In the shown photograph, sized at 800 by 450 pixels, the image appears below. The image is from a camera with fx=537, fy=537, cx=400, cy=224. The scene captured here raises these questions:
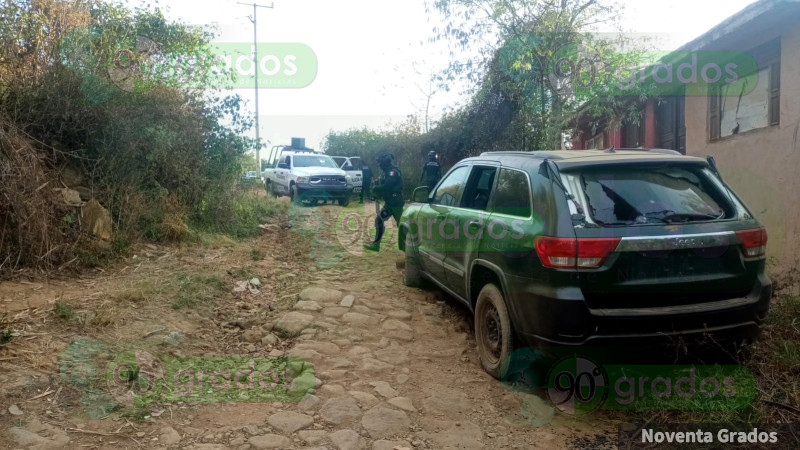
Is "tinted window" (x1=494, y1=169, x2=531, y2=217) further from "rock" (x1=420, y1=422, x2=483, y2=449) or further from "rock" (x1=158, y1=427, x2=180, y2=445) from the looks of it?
"rock" (x1=158, y1=427, x2=180, y2=445)

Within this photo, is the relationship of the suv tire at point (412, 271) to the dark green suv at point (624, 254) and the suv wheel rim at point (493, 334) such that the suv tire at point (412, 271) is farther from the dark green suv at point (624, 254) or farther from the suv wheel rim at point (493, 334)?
the dark green suv at point (624, 254)

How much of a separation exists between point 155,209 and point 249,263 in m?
1.70

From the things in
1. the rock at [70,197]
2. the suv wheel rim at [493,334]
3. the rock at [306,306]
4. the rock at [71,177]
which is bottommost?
the rock at [306,306]

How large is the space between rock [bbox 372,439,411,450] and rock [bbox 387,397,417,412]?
17.8 inches

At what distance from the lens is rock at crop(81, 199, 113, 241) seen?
21.5 feet

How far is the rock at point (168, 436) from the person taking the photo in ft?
10.6

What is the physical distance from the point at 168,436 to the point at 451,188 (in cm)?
345

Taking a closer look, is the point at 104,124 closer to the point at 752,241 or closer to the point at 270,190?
the point at 752,241

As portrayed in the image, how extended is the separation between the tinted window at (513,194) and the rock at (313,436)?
78.5 inches

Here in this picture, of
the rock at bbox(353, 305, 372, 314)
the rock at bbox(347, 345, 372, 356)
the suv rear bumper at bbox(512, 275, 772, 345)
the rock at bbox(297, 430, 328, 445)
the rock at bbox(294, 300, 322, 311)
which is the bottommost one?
the rock at bbox(297, 430, 328, 445)

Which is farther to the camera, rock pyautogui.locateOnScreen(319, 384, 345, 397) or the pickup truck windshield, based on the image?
the pickup truck windshield

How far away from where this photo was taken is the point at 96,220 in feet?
21.7

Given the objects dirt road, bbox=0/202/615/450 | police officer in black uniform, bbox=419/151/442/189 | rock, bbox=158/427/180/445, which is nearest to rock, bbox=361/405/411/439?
dirt road, bbox=0/202/615/450

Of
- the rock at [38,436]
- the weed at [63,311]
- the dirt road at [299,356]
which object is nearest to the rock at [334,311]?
the dirt road at [299,356]
